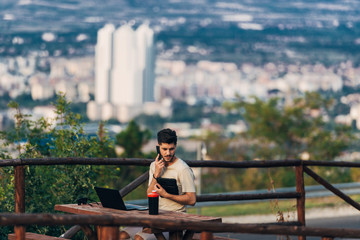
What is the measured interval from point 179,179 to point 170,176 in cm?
7

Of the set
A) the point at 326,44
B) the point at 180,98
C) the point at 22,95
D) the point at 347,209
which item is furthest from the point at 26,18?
the point at 347,209

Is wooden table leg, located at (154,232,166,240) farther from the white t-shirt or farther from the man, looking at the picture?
the white t-shirt

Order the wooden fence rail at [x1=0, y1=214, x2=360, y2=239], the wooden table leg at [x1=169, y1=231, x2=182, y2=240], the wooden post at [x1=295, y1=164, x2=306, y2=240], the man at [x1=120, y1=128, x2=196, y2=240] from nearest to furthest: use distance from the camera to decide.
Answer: the wooden fence rail at [x1=0, y1=214, x2=360, y2=239] < the wooden table leg at [x1=169, y1=231, x2=182, y2=240] < the man at [x1=120, y1=128, x2=196, y2=240] < the wooden post at [x1=295, y1=164, x2=306, y2=240]

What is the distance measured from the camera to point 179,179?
5281 millimetres

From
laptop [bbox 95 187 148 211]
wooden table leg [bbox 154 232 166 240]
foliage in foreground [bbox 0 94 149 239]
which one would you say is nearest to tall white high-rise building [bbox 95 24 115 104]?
foliage in foreground [bbox 0 94 149 239]

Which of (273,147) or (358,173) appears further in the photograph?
(273,147)

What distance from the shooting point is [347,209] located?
12.7 m

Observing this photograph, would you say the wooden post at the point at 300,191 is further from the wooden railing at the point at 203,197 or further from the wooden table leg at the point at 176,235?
the wooden table leg at the point at 176,235

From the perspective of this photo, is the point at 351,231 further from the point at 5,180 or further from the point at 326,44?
the point at 326,44

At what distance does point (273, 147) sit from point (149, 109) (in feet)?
147

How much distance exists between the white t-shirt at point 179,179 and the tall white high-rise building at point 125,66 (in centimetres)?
6486

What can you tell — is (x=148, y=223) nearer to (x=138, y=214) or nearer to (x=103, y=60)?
(x=138, y=214)

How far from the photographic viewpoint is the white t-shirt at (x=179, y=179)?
523cm

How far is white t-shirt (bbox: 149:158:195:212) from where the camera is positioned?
5230mm
